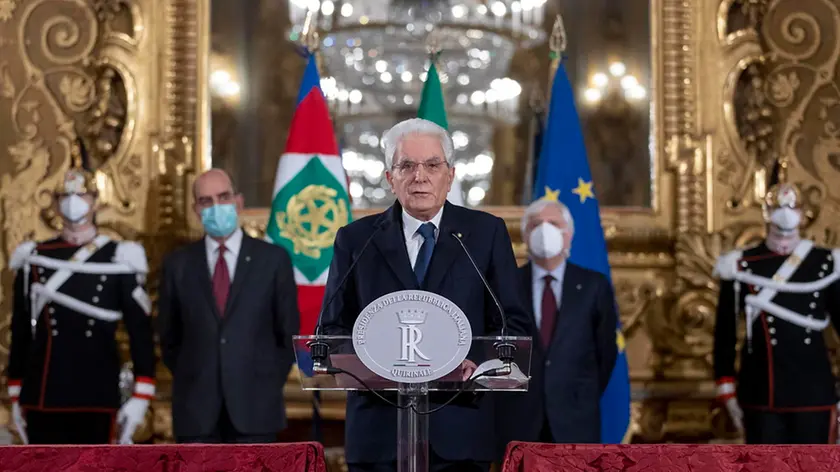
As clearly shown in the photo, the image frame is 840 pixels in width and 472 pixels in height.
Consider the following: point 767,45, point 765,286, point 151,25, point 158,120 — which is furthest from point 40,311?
point 767,45

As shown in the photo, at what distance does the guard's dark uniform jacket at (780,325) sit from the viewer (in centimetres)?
419

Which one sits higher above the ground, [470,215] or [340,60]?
[340,60]

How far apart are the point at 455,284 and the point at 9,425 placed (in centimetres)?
317

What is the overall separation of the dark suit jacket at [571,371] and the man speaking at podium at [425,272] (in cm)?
114

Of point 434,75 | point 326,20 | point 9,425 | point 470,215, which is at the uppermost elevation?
point 326,20

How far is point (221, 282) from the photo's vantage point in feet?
12.9

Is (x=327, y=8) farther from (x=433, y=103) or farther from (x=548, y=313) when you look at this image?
(x=548, y=313)

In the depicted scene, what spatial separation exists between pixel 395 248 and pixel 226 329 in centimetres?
155

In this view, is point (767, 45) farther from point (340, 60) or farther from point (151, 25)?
point (151, 25)

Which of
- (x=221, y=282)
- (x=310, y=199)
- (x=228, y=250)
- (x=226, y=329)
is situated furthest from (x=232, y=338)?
(x=310, y=199)

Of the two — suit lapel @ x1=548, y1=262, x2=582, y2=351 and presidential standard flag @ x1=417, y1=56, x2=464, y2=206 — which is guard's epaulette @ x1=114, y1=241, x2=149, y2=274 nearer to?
presidential standard flag @ x1=417, y1=56, x2=464, y2=206

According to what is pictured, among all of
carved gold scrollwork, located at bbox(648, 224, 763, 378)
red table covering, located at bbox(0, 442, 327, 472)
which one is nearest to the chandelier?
carved gold scrollwork, located at bbox(648, 224, 763, 378)

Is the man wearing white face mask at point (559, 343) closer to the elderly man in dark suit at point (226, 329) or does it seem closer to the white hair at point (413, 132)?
the elderly man in dark suit at point (226, 329)

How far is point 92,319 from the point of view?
4.21 metres
